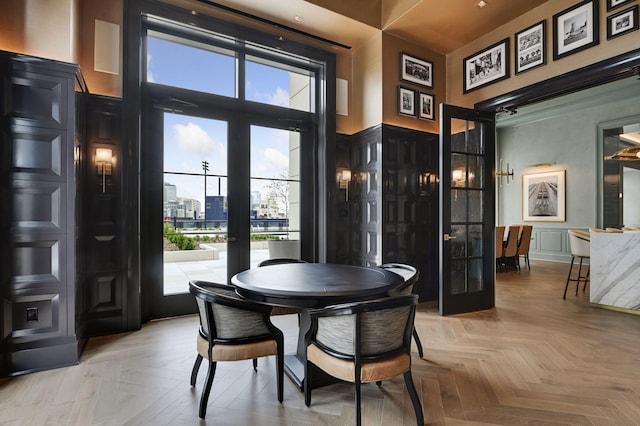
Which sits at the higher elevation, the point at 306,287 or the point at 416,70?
the point at 416,70

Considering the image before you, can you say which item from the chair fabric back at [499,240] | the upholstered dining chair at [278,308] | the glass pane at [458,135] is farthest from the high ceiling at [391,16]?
the chair fabric back at [499,240]

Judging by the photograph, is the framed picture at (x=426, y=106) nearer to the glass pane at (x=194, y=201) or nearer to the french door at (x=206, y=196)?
the french door at (x=206, y=196)

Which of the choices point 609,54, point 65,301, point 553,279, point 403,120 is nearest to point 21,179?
point 65,301

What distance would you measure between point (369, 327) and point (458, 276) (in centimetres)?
301

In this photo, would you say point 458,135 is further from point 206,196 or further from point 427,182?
point 206,196

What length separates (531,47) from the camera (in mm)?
4043

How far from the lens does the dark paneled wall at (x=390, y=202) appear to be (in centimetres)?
458

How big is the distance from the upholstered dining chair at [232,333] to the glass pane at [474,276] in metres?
3.21

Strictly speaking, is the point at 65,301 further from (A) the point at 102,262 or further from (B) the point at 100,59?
(B) the point at 100,59

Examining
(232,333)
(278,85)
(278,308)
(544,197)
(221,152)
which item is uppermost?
(278,85)

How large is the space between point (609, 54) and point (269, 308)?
4078 mm

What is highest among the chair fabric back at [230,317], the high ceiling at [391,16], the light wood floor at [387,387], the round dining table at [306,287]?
the high ceiling at [391,16]

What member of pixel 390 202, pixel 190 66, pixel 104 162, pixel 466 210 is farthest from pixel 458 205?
pixel 104 162

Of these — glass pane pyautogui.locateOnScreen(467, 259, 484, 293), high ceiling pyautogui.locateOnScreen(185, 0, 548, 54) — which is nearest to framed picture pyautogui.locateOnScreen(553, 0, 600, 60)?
high ceiling pyautogui.locateOnScreen(185, 0, 548, 54)
